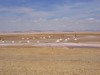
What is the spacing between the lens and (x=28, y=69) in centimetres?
1781

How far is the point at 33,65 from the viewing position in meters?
19.5

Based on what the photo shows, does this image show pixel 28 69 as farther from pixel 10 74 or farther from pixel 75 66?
pixel 75 66

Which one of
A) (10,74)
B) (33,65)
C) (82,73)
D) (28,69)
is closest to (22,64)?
(33,65)

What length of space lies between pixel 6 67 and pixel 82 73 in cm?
519

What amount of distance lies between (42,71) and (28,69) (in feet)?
3.96

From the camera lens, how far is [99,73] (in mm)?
16234

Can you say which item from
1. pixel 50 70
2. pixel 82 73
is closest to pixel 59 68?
pixel 50 70

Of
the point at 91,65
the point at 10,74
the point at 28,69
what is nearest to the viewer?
the point at 10,74

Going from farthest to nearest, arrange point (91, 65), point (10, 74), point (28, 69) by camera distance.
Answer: point (91, 65) < point (28, 69) < point (10, 74)

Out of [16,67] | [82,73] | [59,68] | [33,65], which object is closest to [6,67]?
[16,67]

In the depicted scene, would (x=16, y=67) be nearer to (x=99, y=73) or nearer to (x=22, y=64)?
(x=22, y=64)

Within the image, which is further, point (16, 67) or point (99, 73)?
point (16, 67)

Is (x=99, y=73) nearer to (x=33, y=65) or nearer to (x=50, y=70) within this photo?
(x=50, y=70)

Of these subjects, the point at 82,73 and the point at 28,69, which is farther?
the point at 28,69
